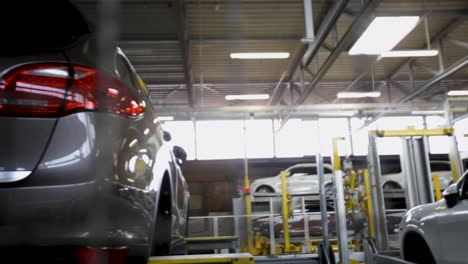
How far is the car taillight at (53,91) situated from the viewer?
137 centimetres

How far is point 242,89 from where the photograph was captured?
15.5 m

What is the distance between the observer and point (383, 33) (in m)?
7.68

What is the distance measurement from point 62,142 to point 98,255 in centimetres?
38

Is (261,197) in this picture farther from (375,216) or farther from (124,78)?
(124,78)

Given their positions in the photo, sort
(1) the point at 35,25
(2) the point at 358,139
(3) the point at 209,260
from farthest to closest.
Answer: (2) the point at 358,139
(3) the point at 209,260
(1) the point at 35,25

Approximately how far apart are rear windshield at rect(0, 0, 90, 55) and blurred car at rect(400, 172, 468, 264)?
345 cm

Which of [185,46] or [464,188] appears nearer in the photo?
[464,188]

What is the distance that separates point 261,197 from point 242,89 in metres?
4.97

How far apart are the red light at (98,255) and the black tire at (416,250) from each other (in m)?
3.81

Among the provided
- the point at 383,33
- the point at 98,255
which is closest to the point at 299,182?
the point at 383,33

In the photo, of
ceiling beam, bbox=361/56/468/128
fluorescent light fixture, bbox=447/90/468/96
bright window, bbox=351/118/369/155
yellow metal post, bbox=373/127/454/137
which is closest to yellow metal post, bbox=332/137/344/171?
yellow metal post, bbox=373/127/454/137

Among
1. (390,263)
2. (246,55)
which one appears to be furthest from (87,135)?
(246,55)

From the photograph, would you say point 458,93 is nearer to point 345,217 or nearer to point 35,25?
point 345,217

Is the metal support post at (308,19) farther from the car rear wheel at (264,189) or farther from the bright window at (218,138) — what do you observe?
the bright window at (218,138)
